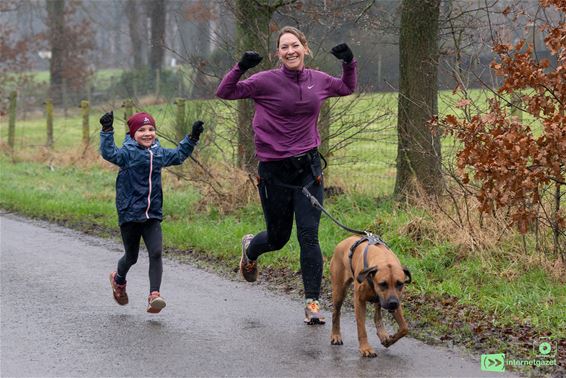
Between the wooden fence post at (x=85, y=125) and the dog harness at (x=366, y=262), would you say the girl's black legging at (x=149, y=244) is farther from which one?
the wooden fence post at (x=85, y=125)

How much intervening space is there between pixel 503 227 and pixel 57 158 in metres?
15.8

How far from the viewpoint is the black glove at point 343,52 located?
751 centimetres

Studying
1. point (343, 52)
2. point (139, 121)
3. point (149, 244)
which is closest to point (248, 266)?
point (149, 244)

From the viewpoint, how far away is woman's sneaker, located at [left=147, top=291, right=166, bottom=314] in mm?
7652

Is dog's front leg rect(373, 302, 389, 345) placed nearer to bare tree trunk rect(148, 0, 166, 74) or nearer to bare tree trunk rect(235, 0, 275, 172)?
bare tree trunk rect(235, 0, 275, 172)

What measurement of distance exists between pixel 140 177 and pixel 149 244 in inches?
22.6

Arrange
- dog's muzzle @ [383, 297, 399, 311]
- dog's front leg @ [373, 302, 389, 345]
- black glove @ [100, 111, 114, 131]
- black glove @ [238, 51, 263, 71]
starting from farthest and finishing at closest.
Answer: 1. black glove @ [100, 111, 114, 131]
2. black glove @ [238, 51, 263, 71]
3. dog's front leg @ [373, 302, 389, 345]
4. dog's muzzle @ [383, 297, 399, 311]

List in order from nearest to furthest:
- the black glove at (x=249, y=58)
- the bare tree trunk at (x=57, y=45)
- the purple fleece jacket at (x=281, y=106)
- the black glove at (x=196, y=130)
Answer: the black glove at (x=249, y=58)
the purple fleece jacket at (x=281, y=106)
the black glove at (x=196, y=130)
the bare tree trunk at (x=57, y=45)

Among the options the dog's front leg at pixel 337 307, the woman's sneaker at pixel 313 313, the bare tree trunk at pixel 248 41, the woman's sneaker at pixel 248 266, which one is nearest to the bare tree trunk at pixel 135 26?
the bare tree trunk at pixel 248 41

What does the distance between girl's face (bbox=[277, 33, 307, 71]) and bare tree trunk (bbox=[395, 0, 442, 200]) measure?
13.7ft

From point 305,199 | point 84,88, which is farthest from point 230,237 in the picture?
point 84,88

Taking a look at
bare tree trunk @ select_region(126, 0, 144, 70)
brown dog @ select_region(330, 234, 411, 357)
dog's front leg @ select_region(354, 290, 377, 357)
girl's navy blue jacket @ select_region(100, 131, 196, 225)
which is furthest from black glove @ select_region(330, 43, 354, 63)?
bare tree trunk @ select_region(126, 0, 144, 70)

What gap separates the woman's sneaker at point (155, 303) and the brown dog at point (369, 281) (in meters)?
1.46

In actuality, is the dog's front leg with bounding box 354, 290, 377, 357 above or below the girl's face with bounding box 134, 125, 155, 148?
below
